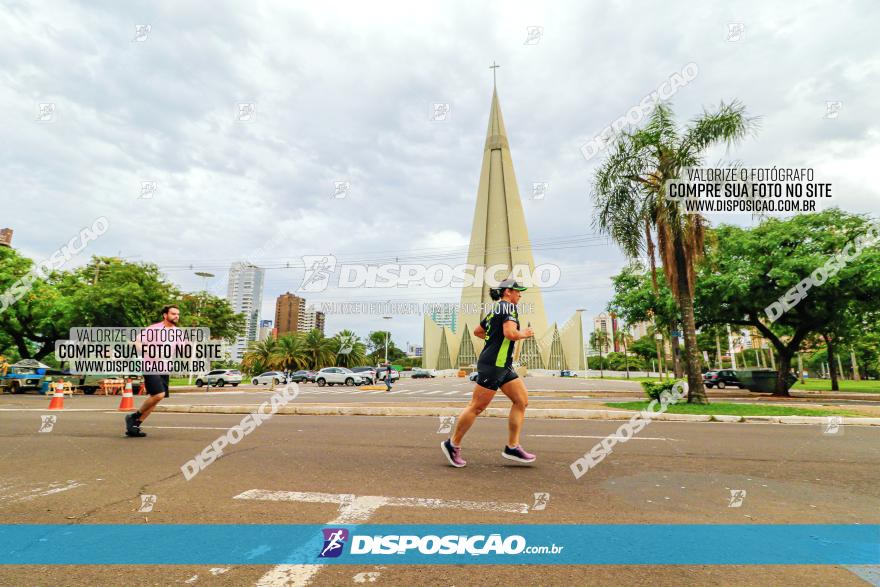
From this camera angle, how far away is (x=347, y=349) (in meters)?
64.9

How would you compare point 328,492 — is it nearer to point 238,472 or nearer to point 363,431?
point 238,472

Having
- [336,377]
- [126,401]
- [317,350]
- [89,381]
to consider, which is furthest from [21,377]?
[317,350]

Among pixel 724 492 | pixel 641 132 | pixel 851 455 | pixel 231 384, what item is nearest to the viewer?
pixel 724 492

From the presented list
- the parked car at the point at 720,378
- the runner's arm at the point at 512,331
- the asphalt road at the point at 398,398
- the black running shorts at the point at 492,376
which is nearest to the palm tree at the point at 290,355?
the asphalt road at the point at 398,398

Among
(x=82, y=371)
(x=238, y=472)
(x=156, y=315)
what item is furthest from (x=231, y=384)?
(x=238, y=472)

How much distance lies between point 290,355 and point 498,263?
4339 cm

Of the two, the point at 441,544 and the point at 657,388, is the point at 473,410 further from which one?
the point at 657,388

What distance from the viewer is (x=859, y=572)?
2338 mm

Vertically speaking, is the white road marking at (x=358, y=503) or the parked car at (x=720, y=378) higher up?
the white road marking at (x=358, y=503)

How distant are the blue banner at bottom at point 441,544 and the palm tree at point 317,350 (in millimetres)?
58979

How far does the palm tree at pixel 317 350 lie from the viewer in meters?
59.5

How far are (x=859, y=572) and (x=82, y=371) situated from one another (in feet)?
99.8

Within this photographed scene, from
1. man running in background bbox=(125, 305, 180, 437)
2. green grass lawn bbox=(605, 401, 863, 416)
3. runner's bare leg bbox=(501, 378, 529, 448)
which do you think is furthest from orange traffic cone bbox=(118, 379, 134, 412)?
green grass lawn bbox=(605, 401, 863, 416)

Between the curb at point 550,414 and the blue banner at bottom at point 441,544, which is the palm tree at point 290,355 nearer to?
the curb at point 550,414
